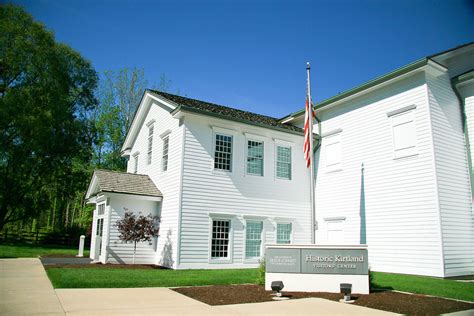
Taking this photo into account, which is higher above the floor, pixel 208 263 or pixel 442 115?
pixel 442 115

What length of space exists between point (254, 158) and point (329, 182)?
406cm

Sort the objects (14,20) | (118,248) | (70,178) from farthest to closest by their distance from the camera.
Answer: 1. (70,178)
2. (14,20)
3. (118,248)

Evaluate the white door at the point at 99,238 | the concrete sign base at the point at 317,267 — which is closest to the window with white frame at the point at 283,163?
the concrete sign base at the point at 317,267

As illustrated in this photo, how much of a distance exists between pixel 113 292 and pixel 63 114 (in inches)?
985

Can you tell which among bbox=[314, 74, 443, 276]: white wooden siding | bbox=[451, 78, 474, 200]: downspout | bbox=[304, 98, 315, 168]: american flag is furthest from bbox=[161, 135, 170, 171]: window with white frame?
bbox=[451, 78, 474, 200]: downspout

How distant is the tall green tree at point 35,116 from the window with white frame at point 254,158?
1852 centimetres

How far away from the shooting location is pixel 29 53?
28469 millimetres

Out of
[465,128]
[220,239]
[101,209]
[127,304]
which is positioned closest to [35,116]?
[101,209]

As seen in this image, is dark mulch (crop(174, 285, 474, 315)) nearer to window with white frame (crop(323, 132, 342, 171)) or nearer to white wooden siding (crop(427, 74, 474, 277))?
white wooden siding (crop(427, 74, 474, 277))

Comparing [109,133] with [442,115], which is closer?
[442,115]

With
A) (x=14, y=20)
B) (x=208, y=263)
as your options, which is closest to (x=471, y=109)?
(x=208, y=263)

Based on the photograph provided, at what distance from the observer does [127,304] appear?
25.4 ft

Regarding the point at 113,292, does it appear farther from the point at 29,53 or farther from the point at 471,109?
the point at 29,53

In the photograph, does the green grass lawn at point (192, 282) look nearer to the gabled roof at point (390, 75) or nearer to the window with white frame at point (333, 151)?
the window with white frame at point (333, 151)
